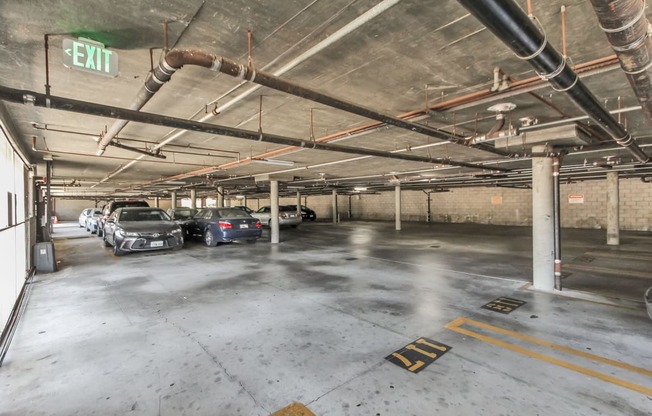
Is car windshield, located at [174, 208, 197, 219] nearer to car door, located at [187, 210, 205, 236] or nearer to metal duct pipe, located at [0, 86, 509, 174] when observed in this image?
car door, located at [187, 210, 205, 236]

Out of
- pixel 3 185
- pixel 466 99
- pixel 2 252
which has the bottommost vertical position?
pixel 2 252

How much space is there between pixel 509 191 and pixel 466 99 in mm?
17413

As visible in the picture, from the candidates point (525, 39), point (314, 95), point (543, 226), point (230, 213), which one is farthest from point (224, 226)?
point (525, 39)

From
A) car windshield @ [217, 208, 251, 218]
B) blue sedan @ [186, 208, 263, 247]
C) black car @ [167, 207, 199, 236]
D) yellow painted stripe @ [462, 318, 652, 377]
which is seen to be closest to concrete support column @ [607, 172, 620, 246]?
yellow painted stripe @ [462, 318, 652, 377]

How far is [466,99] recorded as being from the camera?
3.58 metres

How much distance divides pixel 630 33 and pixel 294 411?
113 inches

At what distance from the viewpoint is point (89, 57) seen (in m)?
2.43

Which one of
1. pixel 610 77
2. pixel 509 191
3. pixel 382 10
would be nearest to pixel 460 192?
pixel 509 191

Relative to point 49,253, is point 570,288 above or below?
below

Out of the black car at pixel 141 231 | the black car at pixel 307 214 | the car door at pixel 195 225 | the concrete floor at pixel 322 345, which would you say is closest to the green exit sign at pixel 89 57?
the concrete floor at pixel 322 345

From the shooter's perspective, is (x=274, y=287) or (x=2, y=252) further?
(x=274, y=287)

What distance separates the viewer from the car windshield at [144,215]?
8.41m

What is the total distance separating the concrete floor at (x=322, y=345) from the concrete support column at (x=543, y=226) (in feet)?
1.20

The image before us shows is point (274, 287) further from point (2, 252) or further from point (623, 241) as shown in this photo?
point (623, 241)
